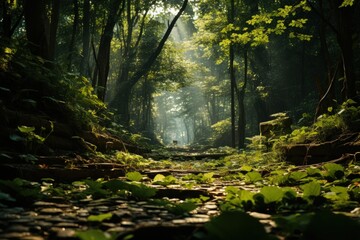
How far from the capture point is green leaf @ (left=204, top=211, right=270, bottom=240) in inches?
55.1

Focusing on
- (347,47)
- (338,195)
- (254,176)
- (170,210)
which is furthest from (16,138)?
(347,47)

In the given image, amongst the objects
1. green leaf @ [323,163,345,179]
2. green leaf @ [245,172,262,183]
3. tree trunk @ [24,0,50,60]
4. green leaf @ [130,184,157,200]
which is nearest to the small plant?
green leaf @ [130,184,157,200]

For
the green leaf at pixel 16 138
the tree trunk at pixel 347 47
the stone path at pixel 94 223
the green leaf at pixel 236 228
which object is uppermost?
the tree trunk at pixel 347 47

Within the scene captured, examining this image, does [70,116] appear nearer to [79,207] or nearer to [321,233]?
[79,207]

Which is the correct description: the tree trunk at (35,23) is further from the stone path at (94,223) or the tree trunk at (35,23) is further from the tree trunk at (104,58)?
the stone path at (94,223)

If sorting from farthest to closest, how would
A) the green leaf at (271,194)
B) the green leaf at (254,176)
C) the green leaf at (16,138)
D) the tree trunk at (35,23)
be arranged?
the tree trunk at (35,23), the green leaf at (254,176), the green leaf at (16,138), the green leaf at (271,194)

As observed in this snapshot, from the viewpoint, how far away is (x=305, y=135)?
7469 millimetres

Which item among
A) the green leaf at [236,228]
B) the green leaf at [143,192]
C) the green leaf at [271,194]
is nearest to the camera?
the green leaf at [236,228]

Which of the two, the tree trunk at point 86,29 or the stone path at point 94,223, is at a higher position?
the tree trunk at point 86,29

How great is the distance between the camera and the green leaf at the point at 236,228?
140cm

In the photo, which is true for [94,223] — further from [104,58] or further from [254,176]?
[104,58]

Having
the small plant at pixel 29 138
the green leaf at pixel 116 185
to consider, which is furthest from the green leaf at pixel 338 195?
the small plant at pixel 29 138

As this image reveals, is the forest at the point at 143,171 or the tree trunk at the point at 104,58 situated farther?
the tree trunk at the point at 104,58

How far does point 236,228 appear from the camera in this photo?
1424 millimetres
